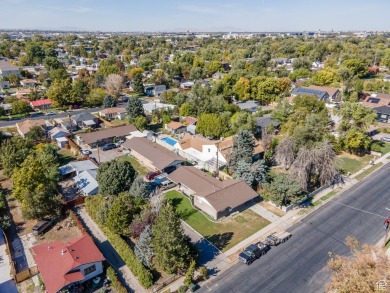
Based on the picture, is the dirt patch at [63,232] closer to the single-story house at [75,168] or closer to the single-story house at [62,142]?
the single-story house at [75,168]

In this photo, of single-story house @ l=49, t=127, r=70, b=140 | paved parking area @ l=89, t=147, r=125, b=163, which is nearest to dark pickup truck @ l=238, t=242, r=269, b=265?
paved parking area @ l=89, t=147, r=125, b=163

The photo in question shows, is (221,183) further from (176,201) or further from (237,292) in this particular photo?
(237,292)

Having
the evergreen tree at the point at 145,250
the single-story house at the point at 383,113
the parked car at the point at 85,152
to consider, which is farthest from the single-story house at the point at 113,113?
the single-story house at the point at 383,113

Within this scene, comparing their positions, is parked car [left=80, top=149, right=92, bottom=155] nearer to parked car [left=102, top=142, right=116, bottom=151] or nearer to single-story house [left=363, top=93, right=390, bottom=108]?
parked car [left=102, top=142, right=116, bottom=151]

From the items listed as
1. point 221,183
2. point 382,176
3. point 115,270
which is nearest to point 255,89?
point 382,176

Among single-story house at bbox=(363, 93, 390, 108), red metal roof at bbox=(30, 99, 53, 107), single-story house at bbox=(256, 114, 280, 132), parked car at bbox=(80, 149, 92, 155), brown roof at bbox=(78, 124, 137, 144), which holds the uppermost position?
single-story house at bbox=(363, 93, 390, 108)

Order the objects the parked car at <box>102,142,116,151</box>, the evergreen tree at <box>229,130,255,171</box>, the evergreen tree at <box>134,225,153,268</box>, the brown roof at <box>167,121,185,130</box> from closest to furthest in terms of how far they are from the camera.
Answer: the evergreen tree at <box>134,225,153,268</box> < the evergreen tree at <box>229,130,255,171</box> < the parked car at <box>102,142,116,151</box> < the brown roof at <box>167,121,185,130</box>

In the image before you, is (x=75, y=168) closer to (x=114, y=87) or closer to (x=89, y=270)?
(x=89, y=270)
